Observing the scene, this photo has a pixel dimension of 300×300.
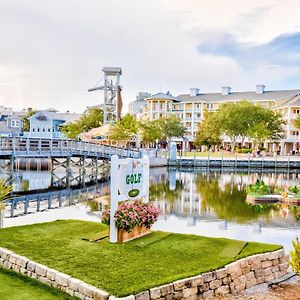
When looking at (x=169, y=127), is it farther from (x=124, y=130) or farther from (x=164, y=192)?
(x=164, y=192)

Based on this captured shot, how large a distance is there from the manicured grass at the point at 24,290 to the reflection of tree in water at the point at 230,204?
39.0ft

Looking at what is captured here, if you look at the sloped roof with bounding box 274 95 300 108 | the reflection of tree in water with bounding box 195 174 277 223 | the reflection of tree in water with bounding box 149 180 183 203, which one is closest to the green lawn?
the reflection of tree in water with bounding box 195 174 277 223

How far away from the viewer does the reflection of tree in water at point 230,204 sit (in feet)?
70.3

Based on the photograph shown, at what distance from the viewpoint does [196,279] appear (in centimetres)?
950

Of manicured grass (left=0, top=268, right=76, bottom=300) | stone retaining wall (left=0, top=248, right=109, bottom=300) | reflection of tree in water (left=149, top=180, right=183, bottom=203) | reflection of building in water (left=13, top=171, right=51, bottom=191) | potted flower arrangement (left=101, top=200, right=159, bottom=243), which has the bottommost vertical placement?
reflection of tree in water (left=149, top=180, right=183, bottom=203)

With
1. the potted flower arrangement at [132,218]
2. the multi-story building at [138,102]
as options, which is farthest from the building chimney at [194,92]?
the potted flower arrangement at [132,218]

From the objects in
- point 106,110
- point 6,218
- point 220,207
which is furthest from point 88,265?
point 106,110

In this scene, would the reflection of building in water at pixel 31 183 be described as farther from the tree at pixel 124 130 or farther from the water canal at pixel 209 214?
the tree at pixel 124 130

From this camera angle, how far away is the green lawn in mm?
9336

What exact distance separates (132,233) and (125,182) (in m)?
1.41

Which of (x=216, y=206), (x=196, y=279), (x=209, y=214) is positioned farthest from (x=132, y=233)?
(x=216, y=206)

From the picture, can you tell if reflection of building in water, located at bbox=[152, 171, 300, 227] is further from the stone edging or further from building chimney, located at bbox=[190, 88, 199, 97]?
building chimney, located at bbox=[190, 88, 199, 97]

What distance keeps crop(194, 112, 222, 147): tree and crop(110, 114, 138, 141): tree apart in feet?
57.0

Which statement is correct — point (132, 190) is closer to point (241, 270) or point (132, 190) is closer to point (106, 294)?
point (241, 270)
